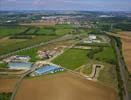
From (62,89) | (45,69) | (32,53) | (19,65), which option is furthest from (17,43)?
(62,89)

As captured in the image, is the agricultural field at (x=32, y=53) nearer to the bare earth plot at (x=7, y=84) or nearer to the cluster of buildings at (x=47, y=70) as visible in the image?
the cluster of buildings at (x=47, y=70)

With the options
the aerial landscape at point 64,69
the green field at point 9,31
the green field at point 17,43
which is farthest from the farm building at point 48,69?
the green field at point 9,31

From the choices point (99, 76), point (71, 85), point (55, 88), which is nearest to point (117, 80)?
point (99, 76)

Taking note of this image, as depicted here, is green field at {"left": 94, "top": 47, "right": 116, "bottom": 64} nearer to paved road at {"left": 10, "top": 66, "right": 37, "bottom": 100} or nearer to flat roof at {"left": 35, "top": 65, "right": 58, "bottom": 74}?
flat roof at {"left": 35, "top": 65, "right": 58, "bottom": 74}

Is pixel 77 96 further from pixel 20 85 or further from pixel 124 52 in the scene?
pixel 124 52

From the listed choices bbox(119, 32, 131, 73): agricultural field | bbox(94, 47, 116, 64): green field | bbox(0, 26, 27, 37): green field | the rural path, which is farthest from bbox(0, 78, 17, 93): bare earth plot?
bbox(0, 26, 27, 37): green field
